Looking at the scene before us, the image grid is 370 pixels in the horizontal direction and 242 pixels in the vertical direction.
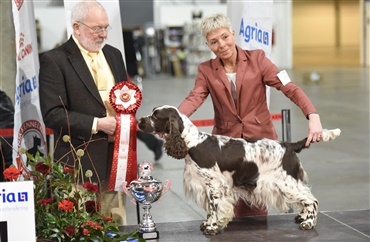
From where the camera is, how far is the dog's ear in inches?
135

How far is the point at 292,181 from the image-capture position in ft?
11.8

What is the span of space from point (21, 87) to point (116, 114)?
1988 millimetres

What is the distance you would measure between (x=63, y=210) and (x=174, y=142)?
0.55m

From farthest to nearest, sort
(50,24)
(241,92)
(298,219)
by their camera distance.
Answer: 1. (50,24)
2. (241,92)
3. (298,219)

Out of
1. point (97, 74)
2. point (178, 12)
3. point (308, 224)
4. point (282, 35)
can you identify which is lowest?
point (308, 224)

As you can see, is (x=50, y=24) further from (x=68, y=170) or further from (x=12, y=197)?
(x=12, y=197)

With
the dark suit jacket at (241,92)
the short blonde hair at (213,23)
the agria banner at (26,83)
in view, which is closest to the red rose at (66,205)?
the dark suit jacket at (241,92)

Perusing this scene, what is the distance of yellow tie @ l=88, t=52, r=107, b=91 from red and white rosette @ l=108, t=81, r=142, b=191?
0.15 metres

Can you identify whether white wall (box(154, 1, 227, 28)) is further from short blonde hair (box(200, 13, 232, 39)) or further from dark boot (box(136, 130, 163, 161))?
short blonde hair (box(200, 13, 232, 39))

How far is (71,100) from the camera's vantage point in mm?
3904

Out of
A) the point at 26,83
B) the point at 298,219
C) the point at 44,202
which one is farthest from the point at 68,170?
the point at 26,83

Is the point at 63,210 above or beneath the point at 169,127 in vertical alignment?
beneath

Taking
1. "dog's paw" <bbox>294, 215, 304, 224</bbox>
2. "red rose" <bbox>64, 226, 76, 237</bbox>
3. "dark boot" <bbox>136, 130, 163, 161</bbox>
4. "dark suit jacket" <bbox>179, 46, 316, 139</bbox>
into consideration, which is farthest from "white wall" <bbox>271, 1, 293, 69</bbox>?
"red rose" <bbox>64, 226, 76, 237</bbox>

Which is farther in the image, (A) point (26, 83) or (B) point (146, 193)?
(A) point (26, 83)
